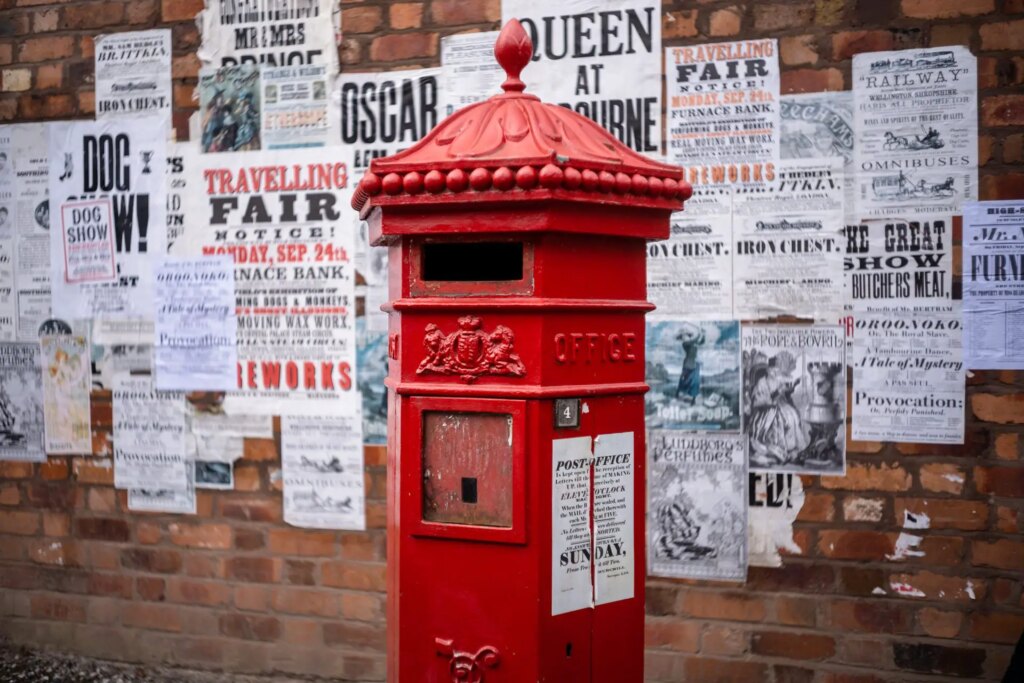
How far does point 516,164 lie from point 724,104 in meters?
2.16

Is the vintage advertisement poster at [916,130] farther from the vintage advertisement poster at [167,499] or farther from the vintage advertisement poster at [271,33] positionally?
the vintage advertisement poster at [167,499]

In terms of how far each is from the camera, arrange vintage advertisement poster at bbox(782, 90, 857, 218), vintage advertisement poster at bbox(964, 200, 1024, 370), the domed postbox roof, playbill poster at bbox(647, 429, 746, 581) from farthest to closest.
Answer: playbill poster at bbox(647, 429, 746, 581)
vintage advertisement poster at bbox(782, 90, 857, 218)
vintage advertisement poster at bbox(964, 200, 1024, 370)
the domed postbox roof

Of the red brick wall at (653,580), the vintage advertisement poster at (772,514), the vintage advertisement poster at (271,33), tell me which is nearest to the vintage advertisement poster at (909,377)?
the red brick wall at (653,580)

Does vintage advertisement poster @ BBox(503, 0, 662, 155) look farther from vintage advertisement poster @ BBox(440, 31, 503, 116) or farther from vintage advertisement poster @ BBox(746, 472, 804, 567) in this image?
vintage advertisement poster @ BBox(746, 472, 804, 567)

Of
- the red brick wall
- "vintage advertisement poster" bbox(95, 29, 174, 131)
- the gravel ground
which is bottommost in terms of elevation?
the gravel ground

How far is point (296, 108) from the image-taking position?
15.4 feet

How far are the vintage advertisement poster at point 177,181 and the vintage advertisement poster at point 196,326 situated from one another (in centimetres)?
15

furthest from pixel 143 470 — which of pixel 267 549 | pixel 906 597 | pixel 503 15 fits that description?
pixel 906 597

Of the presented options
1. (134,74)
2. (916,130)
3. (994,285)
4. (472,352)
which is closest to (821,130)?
(916,130)

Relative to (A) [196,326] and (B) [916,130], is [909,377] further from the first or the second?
(A) [196,326]

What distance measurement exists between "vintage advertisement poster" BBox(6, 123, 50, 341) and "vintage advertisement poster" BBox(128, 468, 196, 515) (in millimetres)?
987

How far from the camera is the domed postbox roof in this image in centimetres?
227

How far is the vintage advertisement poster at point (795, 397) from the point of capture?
4070 millimetres

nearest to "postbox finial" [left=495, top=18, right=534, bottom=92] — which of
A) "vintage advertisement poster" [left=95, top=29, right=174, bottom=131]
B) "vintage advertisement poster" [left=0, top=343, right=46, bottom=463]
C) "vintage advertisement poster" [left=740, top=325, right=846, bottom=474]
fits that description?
"vintage advertisement poster" [left=740, top=325, right=846, bottom=474]
